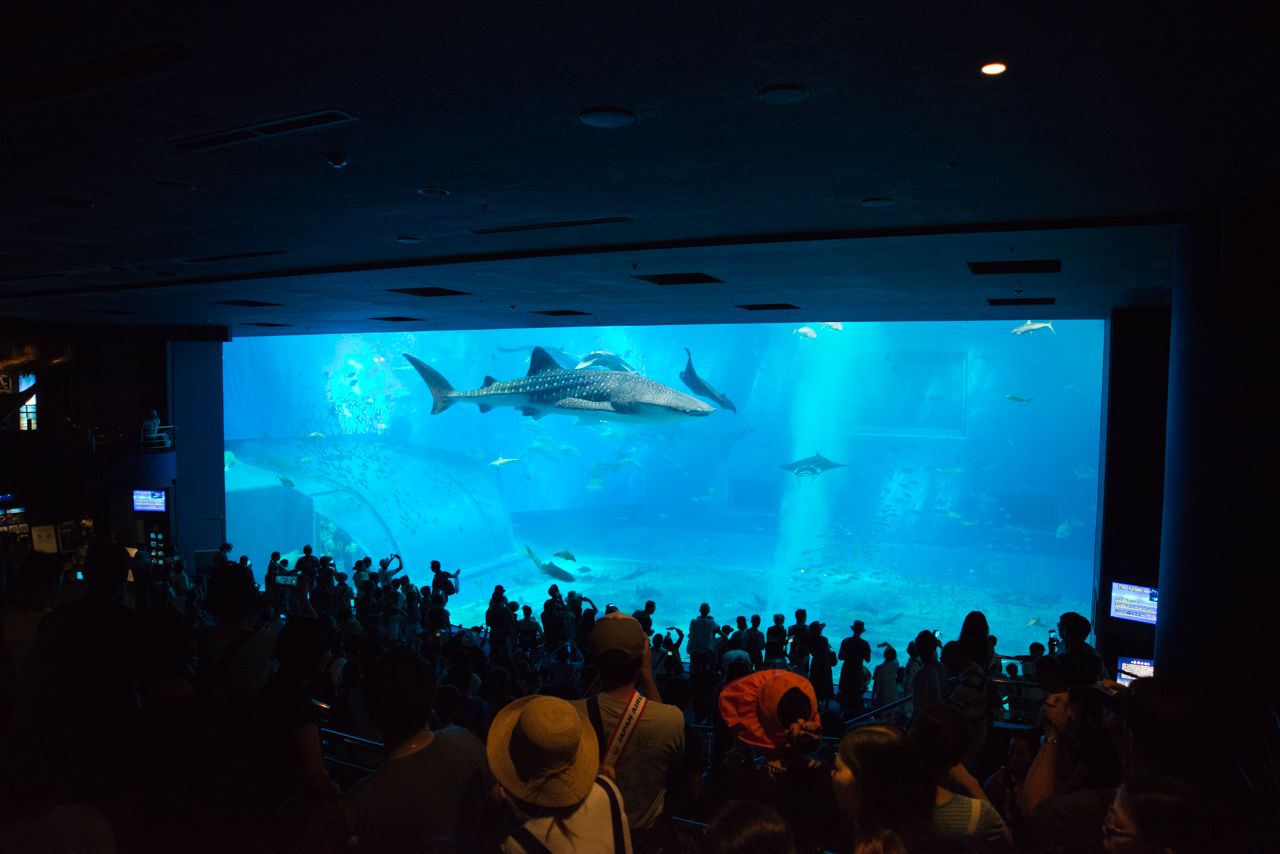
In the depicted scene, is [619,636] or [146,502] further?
[146,502]

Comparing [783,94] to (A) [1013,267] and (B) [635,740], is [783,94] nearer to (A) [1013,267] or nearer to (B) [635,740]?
(B) [635,740]

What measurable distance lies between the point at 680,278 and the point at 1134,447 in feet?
22.3

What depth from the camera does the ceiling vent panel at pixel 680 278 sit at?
860 cm

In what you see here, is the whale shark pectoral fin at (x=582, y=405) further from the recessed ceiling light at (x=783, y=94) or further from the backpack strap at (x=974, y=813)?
the backpack strap at (x=974, y=813)

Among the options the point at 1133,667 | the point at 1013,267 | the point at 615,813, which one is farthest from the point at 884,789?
the point at 1133,667

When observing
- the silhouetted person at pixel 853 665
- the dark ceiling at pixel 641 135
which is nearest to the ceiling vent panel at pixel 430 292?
the dark ceiling at pixel 641 135

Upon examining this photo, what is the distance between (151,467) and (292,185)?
1371 cm

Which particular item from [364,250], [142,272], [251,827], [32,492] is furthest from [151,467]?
[251,827]

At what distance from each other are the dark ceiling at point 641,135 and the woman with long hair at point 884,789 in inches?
91.4

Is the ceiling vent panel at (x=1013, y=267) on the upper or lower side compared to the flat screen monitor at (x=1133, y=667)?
upper

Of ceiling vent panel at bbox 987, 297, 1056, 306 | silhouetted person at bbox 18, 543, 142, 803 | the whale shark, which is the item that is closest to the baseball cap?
silhouetted person at bbox 18, 543, 142, 803

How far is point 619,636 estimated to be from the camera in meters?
2.65

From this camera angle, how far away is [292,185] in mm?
5020

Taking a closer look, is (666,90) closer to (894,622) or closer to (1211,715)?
(1211,715)
